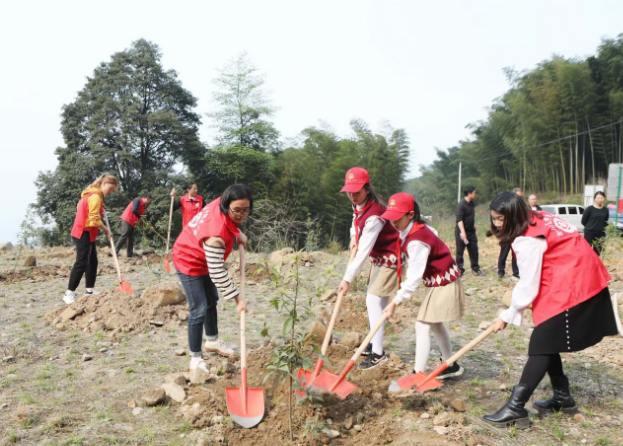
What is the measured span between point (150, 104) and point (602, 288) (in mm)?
20336

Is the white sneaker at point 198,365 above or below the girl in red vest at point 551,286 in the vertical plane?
below

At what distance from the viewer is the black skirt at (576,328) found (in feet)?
8.45

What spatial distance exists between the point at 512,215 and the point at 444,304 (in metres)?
0.80

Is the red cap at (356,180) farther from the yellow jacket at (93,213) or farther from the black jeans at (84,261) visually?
the black jeans at (84,261)

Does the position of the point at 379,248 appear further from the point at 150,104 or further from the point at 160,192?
the point at 150,104

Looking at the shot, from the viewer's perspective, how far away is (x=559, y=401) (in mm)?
2969

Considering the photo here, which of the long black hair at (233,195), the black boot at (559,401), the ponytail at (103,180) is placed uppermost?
the ponytail at (103,180)

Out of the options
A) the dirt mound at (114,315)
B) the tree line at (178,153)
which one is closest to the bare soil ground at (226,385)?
the dirt mound at (114,315)

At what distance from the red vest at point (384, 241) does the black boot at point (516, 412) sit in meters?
1.23

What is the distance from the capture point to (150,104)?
20.2m

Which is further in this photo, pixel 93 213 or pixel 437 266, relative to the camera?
pixel 93 213

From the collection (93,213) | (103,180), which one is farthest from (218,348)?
(103,180)

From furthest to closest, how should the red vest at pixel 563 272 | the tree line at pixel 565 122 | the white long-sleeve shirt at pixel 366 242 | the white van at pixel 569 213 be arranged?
the tree line at pixel 565 122, the white van at pixel 569 213, the white long-sleeve shirt at pixel 366 242, the red vest at pixel 563 272

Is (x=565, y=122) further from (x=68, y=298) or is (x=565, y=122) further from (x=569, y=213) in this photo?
(x=68, y=298)
